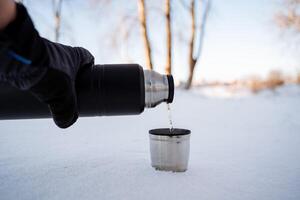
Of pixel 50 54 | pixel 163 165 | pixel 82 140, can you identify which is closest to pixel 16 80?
pixel 50 54

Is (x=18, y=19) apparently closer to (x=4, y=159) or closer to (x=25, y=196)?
(x=25, y=196)

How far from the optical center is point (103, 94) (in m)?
1.14

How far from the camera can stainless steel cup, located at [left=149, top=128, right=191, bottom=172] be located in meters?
1.52

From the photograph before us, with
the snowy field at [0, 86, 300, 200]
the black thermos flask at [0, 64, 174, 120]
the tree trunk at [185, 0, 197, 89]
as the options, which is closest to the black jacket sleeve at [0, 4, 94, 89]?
the black thermos flask at [0, 64, 174, 120]

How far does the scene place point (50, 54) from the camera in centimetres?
83

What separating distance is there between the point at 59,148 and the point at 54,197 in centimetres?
95

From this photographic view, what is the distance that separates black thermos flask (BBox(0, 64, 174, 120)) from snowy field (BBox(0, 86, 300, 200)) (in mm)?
402

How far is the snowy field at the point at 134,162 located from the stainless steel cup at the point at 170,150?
2.2 inches

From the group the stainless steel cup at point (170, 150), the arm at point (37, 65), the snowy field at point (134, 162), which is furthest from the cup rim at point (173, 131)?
the arm at point (37, 65)

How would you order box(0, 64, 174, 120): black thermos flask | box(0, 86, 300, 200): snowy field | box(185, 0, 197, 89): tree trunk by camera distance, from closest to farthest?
box(0, 64, 174, 120): black thermos flask
box(0, 86, 300, 200): snowy field
box(185, 0, 197, 89): tree trunk

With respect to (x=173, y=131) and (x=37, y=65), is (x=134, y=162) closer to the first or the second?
(x=173, y=131)

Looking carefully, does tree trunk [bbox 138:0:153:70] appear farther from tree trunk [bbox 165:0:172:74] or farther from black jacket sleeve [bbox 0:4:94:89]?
black jacket sleeve [bbox 0:4:94:89]

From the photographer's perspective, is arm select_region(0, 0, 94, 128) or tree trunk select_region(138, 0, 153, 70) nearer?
arm select_region(0, 0, 94, 128)

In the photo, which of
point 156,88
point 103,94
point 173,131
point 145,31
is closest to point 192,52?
point 145,31
